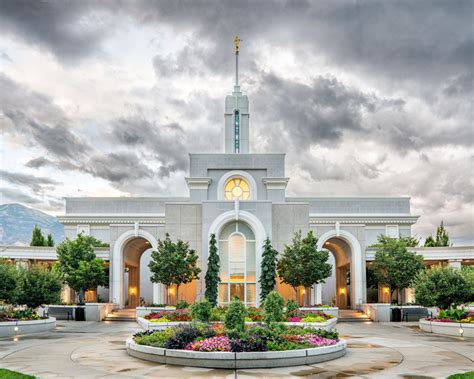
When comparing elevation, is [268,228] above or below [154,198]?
below

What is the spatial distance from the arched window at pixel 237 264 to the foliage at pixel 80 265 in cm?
923

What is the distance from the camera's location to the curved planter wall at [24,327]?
2477cm

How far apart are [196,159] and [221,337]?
30434mm

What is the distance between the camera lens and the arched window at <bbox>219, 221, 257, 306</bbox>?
130ft

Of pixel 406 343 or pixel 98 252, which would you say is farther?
pixel 98 252

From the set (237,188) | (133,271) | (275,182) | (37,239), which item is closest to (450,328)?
(275,182)

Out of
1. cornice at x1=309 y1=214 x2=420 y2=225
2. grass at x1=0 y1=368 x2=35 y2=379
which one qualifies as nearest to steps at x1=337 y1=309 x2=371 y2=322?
cornice at x1=309 y1=214 x2=420 y2=225

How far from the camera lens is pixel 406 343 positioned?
22.2 metres

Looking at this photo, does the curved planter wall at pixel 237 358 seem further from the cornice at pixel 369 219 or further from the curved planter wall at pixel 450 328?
the cornice at pixel 369 219

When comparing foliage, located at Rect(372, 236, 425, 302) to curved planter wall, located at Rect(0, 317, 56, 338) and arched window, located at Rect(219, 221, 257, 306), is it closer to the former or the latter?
arched window, located at Rect(219, 221, 257, 306)

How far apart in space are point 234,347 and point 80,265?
2642 cm

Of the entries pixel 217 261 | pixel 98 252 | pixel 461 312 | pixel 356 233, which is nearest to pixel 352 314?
pixel 356 233

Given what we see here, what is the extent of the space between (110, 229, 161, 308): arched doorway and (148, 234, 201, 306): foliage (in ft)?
15.3

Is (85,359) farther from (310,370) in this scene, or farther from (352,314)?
(352,314)
